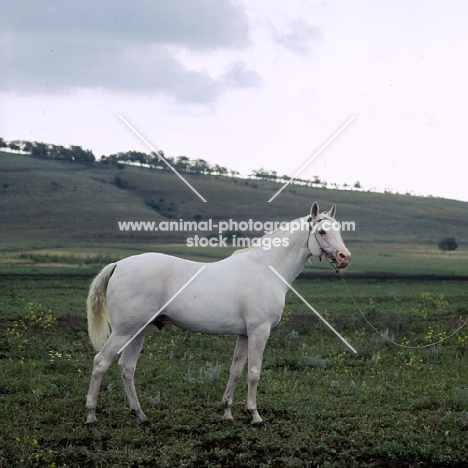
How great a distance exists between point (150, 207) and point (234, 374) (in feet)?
279

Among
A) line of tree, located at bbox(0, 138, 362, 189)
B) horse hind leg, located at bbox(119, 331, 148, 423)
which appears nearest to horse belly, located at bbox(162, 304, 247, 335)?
horse hind leg, located at bbox(119, 331, 148, 423)

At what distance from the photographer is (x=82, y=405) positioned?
9.02 m

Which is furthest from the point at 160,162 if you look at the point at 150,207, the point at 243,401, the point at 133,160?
the point at 243,401

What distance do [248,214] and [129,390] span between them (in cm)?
8194

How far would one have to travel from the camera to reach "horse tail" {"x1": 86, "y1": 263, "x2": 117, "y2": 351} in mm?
8727

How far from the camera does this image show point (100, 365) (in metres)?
8.34

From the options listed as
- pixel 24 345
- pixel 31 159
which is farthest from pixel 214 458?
pixel 31 159

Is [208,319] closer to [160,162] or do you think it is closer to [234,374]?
[234,374]

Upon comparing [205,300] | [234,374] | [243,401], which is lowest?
[243,401]

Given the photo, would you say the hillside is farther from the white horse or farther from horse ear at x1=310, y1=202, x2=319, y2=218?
horse ear at x1=310, y1=202, x2=319, y2=218

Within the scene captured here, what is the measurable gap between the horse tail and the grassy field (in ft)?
3.48

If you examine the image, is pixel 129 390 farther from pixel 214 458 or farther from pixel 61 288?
pixel 61 288

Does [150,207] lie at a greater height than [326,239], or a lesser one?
lesser

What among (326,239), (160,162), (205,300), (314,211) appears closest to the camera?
(205,300)
